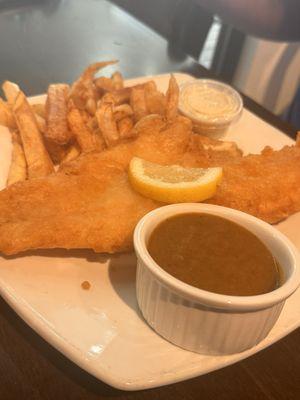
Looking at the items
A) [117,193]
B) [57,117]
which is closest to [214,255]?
[117,193]

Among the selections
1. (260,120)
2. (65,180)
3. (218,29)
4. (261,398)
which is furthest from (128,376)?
(218,29)

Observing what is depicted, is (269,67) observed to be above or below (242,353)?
below

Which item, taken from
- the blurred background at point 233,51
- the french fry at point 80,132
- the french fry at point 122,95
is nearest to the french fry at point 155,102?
the french fry at point 122,95

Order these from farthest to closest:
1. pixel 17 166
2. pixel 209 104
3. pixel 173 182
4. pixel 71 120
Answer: pixel 209 104, pixel 71 120, pixel 17 166, pixel 173 182

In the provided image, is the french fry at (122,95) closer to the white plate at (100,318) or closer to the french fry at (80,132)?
the french fry at (80,132)

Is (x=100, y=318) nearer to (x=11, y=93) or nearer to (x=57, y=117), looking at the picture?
(x=57, y=117)

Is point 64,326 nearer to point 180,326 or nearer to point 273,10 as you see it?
point 180,326
